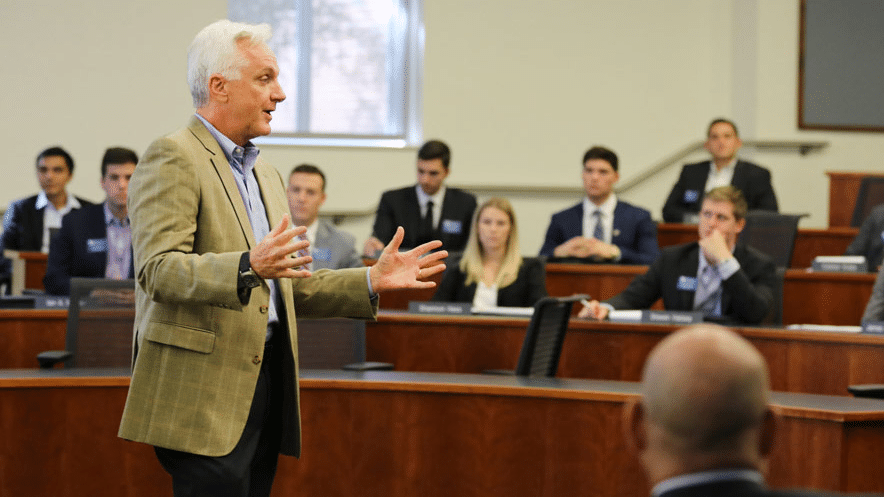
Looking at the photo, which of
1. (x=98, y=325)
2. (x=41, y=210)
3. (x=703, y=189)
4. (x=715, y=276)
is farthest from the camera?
(x=703, y=189)

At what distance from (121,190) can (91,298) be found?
5.89 ft

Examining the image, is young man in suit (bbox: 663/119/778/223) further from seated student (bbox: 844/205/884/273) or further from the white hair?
the white hair

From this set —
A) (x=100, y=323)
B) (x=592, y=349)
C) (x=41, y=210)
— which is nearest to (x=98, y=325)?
(x=100, y=323)

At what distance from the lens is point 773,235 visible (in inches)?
228

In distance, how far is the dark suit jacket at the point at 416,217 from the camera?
634 cm

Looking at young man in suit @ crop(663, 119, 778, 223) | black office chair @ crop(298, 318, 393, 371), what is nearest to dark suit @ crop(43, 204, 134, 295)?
black office chair @ crop(298, 318, 393, 371)

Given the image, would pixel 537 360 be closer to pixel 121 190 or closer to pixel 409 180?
pixel 121 190

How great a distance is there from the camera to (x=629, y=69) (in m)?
8.43

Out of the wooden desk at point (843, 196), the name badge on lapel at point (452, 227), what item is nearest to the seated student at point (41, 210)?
the name badge on lapel at point (452, 227)

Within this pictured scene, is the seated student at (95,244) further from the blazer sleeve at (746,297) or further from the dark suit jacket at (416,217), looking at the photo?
the blazer sleeve at (746,297)

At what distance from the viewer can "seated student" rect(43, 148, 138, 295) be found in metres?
5.25

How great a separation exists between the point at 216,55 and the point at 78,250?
11.7 ft

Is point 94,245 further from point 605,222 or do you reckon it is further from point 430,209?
point 605,222

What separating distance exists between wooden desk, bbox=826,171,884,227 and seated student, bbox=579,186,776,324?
312 cm
